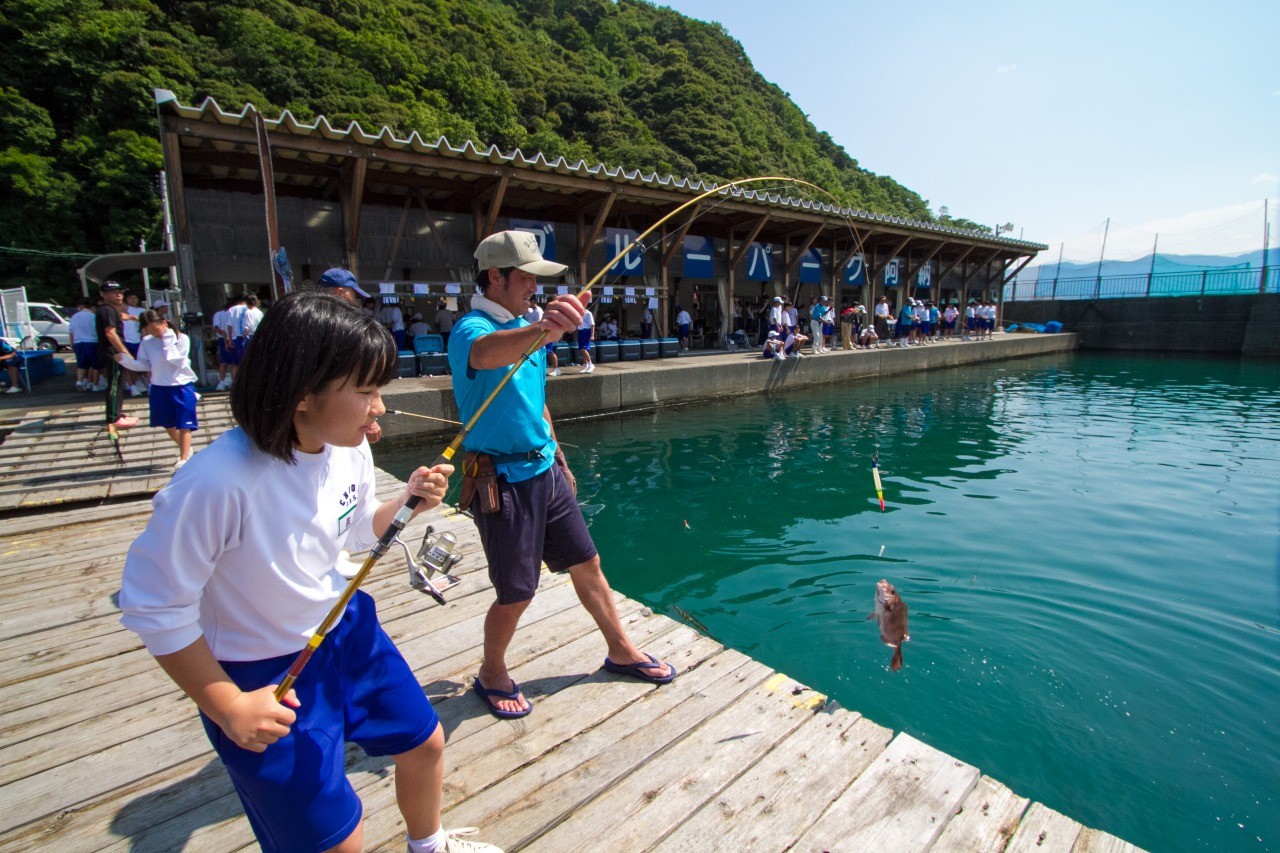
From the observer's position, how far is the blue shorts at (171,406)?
596 cm

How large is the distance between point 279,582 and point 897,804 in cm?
211

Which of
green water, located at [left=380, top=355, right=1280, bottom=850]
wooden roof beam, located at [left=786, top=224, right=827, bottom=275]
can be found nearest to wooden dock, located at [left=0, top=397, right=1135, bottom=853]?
green water, located at [left=380, top=355, right=1280, bottom=850]

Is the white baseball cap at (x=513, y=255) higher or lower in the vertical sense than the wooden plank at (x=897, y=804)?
higher

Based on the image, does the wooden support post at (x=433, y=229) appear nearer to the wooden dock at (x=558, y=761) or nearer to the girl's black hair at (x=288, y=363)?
the wooden dock at (x=558, y=761)

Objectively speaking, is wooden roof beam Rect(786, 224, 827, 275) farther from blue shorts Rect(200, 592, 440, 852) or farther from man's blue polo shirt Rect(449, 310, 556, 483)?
blue shorts Rect(200, 592, 440, 852)

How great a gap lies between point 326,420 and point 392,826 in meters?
1.47

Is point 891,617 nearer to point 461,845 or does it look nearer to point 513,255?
point 461,845

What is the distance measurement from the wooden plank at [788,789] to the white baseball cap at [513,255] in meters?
2.03

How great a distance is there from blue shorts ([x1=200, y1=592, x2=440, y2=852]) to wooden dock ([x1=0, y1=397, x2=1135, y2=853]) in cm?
72

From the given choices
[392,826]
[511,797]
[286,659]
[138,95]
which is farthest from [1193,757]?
[138,95]

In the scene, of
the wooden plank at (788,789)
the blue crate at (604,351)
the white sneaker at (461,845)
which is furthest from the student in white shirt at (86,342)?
the wooden plank at (788,789)

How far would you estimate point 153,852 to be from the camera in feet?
6.14

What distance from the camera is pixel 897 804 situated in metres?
2.13

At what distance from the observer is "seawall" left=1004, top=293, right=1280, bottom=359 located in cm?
2505
